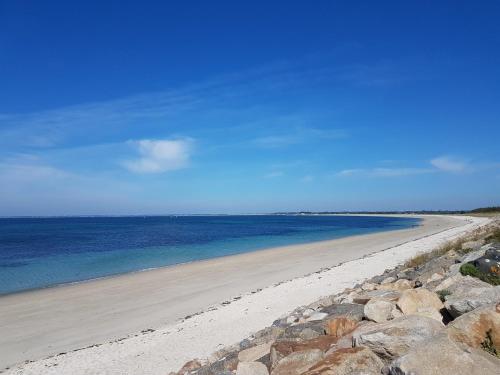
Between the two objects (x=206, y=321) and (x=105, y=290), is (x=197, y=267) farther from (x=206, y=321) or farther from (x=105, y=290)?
(x=206, y=321)

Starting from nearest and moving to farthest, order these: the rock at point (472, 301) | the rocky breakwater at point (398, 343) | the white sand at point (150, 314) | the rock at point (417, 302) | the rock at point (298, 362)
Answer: the rocky breakwater at point (398, 343)
the rock at point (298, 362)
the rock at point (472, 301)
the rock at point (417, 302)
the white sand at point (150, 314)

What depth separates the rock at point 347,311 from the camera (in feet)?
24.8

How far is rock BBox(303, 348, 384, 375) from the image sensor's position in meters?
4.61

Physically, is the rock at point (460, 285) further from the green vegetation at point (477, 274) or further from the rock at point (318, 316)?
the rock at point (318, 316)

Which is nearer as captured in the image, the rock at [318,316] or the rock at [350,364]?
the rock at [350,364]

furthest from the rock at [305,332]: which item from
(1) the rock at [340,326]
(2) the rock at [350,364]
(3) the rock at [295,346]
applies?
(2) the rock at [350,364]

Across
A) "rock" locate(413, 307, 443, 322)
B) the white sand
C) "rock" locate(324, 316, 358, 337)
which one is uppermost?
"rock" locate(413, 307, 443, 322)

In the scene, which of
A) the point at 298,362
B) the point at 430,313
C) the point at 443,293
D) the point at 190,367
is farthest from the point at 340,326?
the point at 190,367

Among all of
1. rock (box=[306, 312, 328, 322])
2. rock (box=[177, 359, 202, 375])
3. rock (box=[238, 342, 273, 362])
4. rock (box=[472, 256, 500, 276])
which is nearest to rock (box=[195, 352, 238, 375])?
rock (box=[238, 342, 273, 362])

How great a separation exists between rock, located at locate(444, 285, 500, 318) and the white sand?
540cm

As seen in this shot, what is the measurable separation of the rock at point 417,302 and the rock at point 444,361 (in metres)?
2.51

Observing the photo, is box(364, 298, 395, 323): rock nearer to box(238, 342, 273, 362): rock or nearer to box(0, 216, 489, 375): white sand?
box(238, 342, 273, 362): rock

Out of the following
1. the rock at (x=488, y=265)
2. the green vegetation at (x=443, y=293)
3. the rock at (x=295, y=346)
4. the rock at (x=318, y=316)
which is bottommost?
the rock at (x=318, y=316)

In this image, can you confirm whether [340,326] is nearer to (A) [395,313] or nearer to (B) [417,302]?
(A) [395,313]
